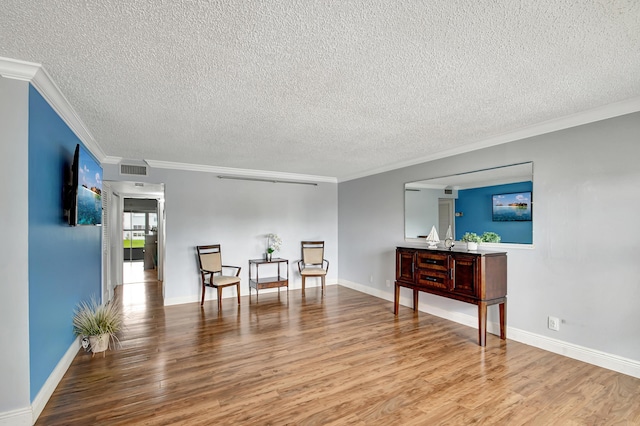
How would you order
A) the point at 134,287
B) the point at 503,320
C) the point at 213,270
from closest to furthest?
the point at 503,320 < the point at 213,270 < the point at 134,287

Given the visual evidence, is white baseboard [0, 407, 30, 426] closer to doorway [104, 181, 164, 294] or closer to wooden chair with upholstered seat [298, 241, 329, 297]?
wooden chair with upholstered seat [298, 241, 329, 297]

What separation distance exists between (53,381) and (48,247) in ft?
3.61

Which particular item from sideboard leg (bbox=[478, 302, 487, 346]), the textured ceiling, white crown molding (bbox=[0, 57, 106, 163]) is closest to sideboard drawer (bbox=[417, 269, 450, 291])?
sideboard leg (bbox=[478, 302, 487, 346])

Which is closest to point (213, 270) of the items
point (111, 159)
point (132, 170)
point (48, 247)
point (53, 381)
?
point (132, 170)

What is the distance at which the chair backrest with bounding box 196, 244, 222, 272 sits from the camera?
17.4 feet

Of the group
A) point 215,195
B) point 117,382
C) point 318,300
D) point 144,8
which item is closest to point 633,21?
point 144,8

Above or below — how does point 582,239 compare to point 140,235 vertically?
above

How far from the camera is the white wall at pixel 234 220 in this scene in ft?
17.4

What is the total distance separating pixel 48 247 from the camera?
8.16 feet

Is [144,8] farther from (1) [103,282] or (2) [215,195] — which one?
(1) [103,282]

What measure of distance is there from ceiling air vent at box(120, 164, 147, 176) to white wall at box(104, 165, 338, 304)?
112mm

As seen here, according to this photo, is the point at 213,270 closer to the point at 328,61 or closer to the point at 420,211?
the point at 420,211

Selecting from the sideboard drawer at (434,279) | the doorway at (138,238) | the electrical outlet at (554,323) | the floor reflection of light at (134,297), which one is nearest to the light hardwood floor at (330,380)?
the electrical outlet at (554,323)

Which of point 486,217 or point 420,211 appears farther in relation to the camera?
point 420,211
